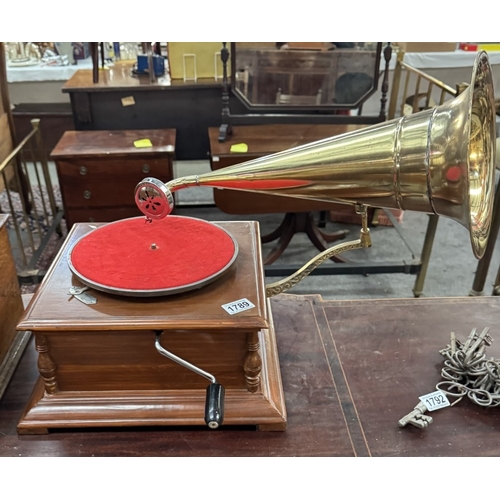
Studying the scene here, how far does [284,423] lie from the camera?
104 cm

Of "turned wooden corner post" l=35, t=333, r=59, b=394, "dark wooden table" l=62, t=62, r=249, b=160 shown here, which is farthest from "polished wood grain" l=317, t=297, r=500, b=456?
"dark wooden table" l=62, t=62, r=249, b=160

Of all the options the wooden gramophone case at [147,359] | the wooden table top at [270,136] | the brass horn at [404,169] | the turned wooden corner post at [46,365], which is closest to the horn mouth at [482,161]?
the brass horn at [404,169]

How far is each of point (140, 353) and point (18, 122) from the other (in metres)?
3.50

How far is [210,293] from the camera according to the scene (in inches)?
40.1

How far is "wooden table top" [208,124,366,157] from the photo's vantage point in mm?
2381

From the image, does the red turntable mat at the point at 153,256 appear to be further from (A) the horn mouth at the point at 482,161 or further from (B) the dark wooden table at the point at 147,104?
(B) the dark wooden table at the point at 147,104

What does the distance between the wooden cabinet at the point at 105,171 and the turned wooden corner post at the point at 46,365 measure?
60.7 inches

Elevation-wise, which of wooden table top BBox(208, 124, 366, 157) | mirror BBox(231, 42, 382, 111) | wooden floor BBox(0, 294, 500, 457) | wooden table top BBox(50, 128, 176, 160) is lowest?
wooden floor BBox(0, 294, 500, 457)

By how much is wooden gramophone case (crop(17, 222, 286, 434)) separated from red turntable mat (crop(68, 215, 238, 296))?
1.2 inches

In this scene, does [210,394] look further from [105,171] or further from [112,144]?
[112,144]

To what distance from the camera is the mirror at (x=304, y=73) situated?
90.1 inches

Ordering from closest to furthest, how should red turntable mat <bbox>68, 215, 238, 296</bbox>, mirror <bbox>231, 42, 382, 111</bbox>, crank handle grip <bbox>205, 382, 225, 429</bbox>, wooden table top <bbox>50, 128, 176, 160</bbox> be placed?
crank handle grip <bbox>205, 382, 225, 429</bbox>
red turntable mat <bbox>68, 215, 238, 296</bbox>
mirror <bbox>231, 42, 382, 111</bbox>
wooden table top <bbox>50, 128, 176, 160</bbox>

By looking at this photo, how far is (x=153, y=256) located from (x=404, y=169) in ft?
1.76

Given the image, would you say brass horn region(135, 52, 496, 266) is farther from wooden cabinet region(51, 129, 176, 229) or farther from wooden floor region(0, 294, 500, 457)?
wooden cabinet region(51, 129, 176, 229)
